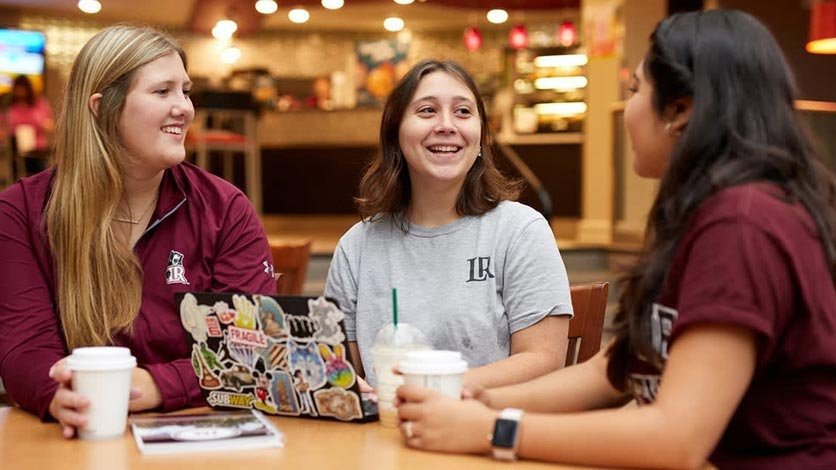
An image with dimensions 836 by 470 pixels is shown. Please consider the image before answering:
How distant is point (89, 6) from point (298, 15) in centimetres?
258

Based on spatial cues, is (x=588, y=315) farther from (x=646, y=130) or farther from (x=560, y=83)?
(x=560, y=83)

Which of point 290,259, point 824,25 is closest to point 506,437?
point 290,259

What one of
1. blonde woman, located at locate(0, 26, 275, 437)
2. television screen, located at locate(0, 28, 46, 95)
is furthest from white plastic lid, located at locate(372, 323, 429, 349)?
television screen, located at locate(0, 28, 46, 95)

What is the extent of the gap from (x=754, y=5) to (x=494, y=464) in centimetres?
816

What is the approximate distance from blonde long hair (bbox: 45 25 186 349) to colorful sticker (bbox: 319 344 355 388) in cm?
55

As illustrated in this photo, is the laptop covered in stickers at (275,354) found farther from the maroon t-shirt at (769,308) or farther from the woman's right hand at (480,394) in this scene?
the maroon t-shirt at (769,308)

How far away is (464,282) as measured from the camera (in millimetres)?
2070

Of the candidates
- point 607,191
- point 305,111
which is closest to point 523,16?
point 305,111

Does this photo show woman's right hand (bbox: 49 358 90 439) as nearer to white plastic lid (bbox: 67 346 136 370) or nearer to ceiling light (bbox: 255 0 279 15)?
white plastic lid (bbox: 67 346 136 370)

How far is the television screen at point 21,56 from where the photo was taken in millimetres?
12109

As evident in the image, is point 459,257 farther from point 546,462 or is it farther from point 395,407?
point 546,462

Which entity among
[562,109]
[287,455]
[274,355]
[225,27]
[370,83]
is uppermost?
[225,27]

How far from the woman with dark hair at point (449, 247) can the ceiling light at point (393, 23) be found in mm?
11513

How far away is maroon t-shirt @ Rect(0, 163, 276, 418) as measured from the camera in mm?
1756
